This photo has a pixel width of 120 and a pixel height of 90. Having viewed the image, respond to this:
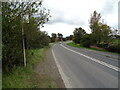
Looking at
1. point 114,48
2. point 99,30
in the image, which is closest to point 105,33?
point 99,30

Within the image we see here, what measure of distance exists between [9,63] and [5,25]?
2.19m

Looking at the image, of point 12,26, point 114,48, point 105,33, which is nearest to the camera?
point 12,26

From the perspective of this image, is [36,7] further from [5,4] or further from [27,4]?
[5,4]

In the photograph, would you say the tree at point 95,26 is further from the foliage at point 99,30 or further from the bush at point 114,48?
the bush at point 114,48

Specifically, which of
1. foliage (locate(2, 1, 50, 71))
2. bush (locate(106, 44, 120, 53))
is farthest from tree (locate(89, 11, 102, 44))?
foliage (locate(2, 1, 50, 71))

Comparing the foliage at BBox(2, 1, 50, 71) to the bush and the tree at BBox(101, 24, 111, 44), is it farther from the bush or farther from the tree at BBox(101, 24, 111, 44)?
the tree at BBox(101, 24, 111, 44)

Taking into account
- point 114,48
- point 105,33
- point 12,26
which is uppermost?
point 105,33

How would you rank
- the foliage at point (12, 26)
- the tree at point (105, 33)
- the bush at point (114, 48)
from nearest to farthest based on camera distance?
the foliage at point (12, 26) < the bush at point (114, 48) < the tree at point (105, 33)

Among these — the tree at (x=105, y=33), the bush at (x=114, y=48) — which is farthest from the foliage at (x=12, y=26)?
the tree at (x=105, y=33)

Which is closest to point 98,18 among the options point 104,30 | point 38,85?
point 104,30

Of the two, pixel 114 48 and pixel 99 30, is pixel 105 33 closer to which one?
pixel 99 30

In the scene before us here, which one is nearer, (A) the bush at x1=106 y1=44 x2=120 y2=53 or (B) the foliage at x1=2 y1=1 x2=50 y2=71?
(B) the foliage at x1=2 y1=1 x2=50 y2=71

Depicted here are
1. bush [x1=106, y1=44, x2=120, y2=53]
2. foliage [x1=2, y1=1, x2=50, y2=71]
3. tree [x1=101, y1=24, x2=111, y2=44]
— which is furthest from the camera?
tree [x1=101, y1=24, x2=111, y2=44]

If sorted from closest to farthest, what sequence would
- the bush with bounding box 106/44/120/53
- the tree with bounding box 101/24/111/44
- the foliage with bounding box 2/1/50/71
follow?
the foliage with bounding box 2/1/50/71 → the bush with bounding box 106/44/120/53 → the tree with bounding box 101/24/111/44
